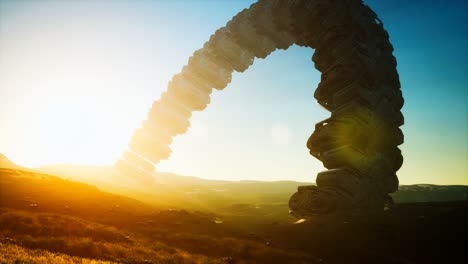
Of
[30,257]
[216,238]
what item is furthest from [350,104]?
[30,257]

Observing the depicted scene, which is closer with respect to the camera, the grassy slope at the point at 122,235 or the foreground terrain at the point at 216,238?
the foreground terrain at the point at 216,238

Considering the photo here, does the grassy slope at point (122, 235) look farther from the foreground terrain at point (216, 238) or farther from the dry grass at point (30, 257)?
the dry grass at point (30, 257)

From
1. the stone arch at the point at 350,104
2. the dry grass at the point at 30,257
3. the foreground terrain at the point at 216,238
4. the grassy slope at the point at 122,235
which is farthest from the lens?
the stone arch at the point at 350,104

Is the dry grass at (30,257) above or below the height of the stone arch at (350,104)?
below

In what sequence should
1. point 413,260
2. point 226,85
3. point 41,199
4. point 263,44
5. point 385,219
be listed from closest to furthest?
point 413,260 → point 385,219 → point 41,199 → point 263,44 → point 226,85

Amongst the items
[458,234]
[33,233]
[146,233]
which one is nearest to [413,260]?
[458,234]

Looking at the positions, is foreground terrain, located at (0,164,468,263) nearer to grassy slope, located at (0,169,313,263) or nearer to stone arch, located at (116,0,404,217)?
grassy slope, located at (0,169,313,263)

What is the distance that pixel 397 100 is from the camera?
2747 centimetres

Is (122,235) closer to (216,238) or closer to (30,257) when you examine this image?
(216,238)

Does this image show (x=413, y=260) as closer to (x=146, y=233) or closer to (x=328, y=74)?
(x=146, y=233)

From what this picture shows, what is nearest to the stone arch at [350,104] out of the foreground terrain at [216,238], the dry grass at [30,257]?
the foreground terrain at [216,238]

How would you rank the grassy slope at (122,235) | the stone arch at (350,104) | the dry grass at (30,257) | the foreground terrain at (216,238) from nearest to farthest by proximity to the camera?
1. the dry grass at (30,257)
2. the foreground terrain at (216,238)
3. the grassy slope at (122,235)
4. the stone arch at (350,104)

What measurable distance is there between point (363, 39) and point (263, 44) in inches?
764

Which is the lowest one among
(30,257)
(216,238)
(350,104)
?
(216,238)
